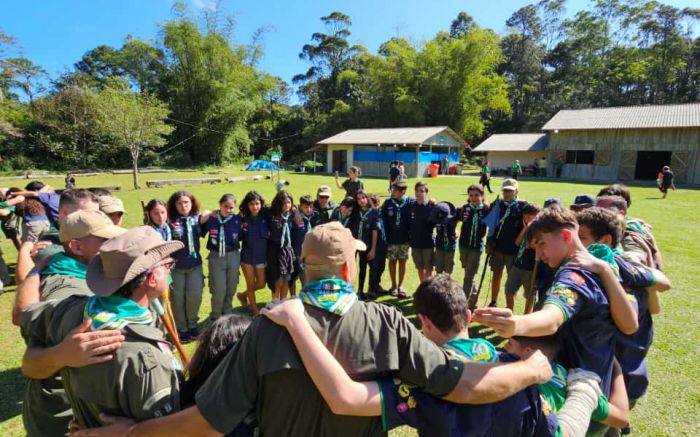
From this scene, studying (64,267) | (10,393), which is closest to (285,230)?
(64,267)

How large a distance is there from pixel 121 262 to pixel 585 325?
2.46 metres

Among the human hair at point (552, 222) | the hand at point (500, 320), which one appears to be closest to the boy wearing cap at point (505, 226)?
the human hair at point (552, 222)

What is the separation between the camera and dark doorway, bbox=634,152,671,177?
29.6m

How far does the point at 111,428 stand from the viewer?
157 cm

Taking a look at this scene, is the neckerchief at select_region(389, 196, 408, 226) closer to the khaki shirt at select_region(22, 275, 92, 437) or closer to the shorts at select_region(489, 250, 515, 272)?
the shorts at select_region(489, 250, 515, 272)

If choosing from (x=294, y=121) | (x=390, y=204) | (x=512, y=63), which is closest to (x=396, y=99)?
(x=294, y=121)

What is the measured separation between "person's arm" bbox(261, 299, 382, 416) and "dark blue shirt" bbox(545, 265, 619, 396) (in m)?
1.20

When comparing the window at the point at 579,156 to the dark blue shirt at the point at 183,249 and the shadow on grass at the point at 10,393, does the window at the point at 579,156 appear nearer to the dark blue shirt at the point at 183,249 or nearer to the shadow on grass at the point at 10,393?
the dark blue shirt at the point at 183,249

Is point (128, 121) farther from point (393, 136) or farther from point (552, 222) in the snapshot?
point (552, 222)

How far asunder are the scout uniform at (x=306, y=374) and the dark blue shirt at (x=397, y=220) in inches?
198

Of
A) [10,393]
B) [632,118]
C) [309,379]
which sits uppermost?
[632,118]

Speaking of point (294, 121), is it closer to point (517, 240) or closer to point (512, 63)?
point (512, 63)

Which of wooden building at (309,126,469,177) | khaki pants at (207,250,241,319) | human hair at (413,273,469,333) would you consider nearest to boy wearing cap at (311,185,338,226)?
khaki pants at (207,250,241,319)

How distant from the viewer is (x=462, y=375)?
5.13ft
